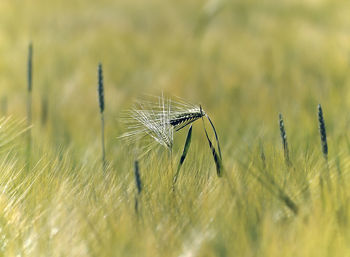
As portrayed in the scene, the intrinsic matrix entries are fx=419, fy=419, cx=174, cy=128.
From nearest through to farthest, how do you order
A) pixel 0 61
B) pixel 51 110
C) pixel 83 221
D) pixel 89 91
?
pixel 83 221 → pixel 51 110 → pixel 89 91 → pixel 0 61

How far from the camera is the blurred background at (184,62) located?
1.15 metres

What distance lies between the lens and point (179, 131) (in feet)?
3.27

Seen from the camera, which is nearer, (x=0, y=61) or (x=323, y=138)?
(x=323, y=138)

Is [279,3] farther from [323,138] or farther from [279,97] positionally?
[323,138]

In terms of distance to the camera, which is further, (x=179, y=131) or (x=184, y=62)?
(x=184, y=62)

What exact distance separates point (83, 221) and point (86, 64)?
109 centimetres

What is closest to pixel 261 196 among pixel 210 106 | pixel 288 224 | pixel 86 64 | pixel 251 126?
pixel 288 224

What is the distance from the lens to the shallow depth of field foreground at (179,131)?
0.46 metres

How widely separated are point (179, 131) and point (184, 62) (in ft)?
1.78

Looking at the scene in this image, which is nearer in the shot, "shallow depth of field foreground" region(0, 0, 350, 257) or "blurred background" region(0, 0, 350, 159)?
"shallow depth of field foreground" region(0, 0, 350, 257)

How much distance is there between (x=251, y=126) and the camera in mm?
1100

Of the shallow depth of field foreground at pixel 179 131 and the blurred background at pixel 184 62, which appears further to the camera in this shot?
Result: the blurred background at pixel 184 62

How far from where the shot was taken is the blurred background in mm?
1149

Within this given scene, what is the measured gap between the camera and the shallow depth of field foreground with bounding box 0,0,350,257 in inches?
18.3
